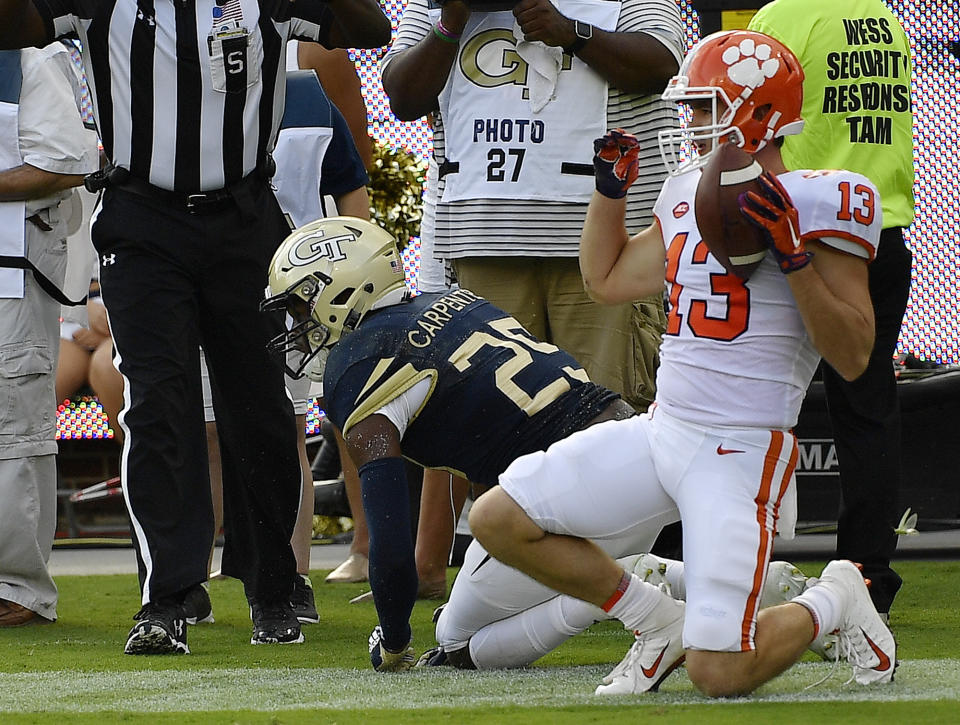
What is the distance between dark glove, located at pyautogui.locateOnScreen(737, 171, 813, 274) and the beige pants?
144 cm

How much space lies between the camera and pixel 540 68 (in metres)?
4.05

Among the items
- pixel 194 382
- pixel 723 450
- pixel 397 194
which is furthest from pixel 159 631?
pixel 397 194

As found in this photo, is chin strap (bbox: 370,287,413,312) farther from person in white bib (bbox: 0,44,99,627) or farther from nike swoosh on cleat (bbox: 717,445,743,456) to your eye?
person in white bib (bbox: 0,44,99,627)

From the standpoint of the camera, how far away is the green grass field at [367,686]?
99.4 inches

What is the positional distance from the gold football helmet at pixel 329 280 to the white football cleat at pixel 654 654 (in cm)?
88

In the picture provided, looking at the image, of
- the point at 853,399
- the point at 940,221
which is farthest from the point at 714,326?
the point at 940,221

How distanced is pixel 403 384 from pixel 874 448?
4.31 ft

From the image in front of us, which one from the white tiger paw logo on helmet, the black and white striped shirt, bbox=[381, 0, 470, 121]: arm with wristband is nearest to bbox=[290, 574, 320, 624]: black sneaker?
the black and white striped shirt

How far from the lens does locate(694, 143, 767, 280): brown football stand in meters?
2.65

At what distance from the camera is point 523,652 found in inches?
127

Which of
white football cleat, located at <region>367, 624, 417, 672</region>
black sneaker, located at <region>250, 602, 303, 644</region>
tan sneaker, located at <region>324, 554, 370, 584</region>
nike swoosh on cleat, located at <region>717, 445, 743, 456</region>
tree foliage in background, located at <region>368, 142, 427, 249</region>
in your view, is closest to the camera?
nike swoosh on cleat, located at <region>717, 445, 743, 456</region>

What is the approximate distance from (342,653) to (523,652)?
1.80ft

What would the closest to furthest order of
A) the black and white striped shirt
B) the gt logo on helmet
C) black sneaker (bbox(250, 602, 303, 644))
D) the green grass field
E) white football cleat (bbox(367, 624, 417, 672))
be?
1. the green grass field
2. white football cleat (bbox(367, 624, 417, 672))
3. the gt logo on helmet
4. the black and white striped shirt
5. black sneaker (bbox(250, 602, 303, 644))

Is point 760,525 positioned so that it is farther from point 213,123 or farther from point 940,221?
point 940,221
